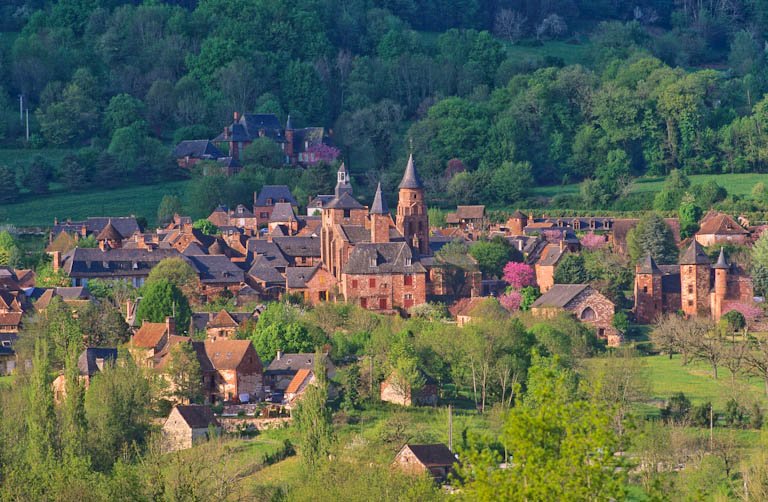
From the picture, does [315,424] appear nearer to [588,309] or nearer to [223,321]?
[223,321]

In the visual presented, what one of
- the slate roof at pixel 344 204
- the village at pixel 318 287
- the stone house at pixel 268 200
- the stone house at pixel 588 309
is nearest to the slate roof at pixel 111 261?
the village at pixel 318 287

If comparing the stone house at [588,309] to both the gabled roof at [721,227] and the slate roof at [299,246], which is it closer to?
the slate roof at [299,246]

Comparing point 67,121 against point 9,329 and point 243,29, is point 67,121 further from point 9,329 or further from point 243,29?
point 9,329

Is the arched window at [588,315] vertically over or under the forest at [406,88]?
under

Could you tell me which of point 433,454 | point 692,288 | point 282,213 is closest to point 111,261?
point 282,213

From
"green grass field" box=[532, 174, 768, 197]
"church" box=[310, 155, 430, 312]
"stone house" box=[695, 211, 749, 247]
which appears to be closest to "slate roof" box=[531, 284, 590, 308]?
"church" box=[310, 155, 430, 312]

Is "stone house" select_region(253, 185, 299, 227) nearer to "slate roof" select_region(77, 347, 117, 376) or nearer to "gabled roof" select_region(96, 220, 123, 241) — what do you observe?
"gabled roof" select_region(96, 220, 123, 241)
